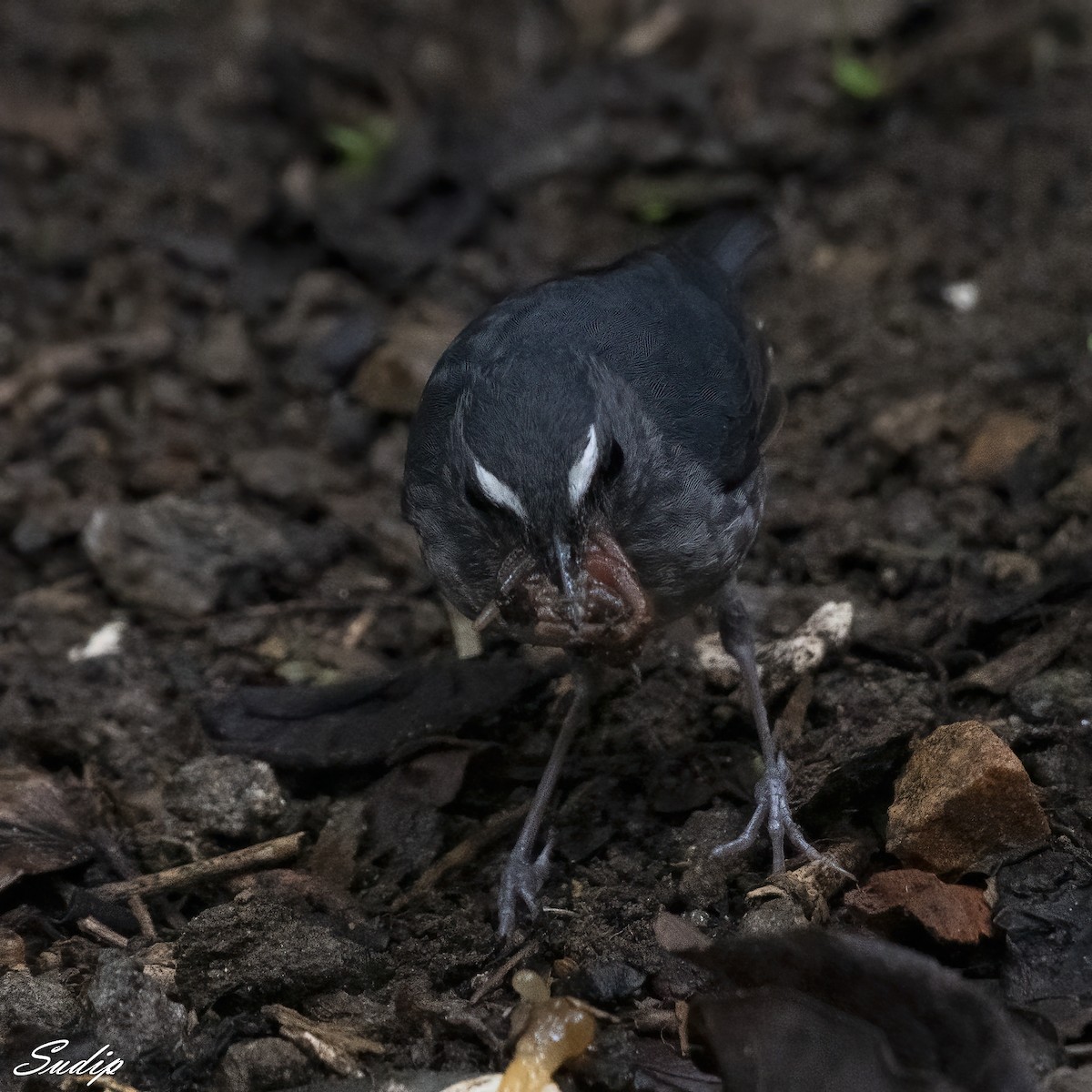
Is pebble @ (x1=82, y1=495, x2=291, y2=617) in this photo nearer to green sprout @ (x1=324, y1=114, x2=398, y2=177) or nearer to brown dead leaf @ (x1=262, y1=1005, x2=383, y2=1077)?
brown dead leaf @ (x1=262, y1=1005, x2=383, y2=1077)

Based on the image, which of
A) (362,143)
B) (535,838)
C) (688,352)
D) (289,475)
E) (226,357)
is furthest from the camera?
(362,143)

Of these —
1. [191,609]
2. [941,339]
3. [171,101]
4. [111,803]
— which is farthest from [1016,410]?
[171,101]

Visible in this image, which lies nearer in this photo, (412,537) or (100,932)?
(100,932)

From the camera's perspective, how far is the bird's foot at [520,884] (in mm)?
4820

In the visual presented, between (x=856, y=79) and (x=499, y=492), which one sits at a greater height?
(x=856, y=79)

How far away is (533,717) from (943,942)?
217cm

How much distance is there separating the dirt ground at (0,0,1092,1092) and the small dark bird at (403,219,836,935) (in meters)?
0.35

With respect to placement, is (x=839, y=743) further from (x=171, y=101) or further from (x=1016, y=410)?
(x=171, y=101)

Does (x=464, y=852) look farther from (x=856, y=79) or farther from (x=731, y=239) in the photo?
(x=856, y=79)

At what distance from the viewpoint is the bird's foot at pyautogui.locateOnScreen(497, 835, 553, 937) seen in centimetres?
482

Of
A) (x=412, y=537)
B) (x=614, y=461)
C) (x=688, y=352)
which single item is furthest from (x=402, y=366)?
(x=614, y=461)

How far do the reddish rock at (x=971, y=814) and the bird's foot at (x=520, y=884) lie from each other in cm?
121

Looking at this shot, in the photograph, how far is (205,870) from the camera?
5.10 meters

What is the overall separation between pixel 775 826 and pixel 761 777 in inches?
12.7
